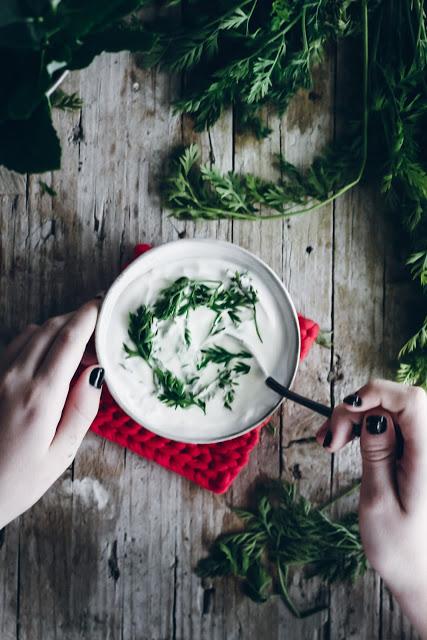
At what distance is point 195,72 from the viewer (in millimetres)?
1242

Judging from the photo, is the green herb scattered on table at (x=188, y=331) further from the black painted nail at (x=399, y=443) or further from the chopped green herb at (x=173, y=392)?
the black painted nail at (x=399, y=443)

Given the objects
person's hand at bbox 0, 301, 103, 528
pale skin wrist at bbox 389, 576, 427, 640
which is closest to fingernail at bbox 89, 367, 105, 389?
person's hand at bbox 0, 301, 103, 528

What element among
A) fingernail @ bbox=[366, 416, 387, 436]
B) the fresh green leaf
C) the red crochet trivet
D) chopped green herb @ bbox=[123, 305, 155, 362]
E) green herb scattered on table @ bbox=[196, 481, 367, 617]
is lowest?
green herb scattered on table @ bbox=[196, 481, 367, 617]

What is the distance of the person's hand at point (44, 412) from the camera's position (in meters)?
1.11

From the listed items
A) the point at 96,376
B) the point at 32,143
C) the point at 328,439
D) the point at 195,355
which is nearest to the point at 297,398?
the point at 328,439

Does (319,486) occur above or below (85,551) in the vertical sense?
above

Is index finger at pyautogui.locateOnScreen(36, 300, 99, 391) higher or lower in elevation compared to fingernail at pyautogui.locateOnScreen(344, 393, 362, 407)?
higher

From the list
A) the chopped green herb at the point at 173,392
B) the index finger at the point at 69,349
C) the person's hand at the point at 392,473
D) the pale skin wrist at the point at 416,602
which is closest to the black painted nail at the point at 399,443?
the person's hand at the point at 392,473

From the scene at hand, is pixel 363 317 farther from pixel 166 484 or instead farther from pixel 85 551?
pixel 85 551

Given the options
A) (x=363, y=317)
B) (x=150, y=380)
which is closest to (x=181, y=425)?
(x=150, y=380)

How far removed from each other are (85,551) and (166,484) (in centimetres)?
21

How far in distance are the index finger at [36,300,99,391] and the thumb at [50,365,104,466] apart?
27 millimetres

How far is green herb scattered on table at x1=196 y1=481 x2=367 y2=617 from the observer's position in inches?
49.7

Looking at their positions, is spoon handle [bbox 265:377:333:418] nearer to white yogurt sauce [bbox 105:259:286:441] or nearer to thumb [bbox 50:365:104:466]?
white yogurt sauce [bbox 105:259:286:441]
